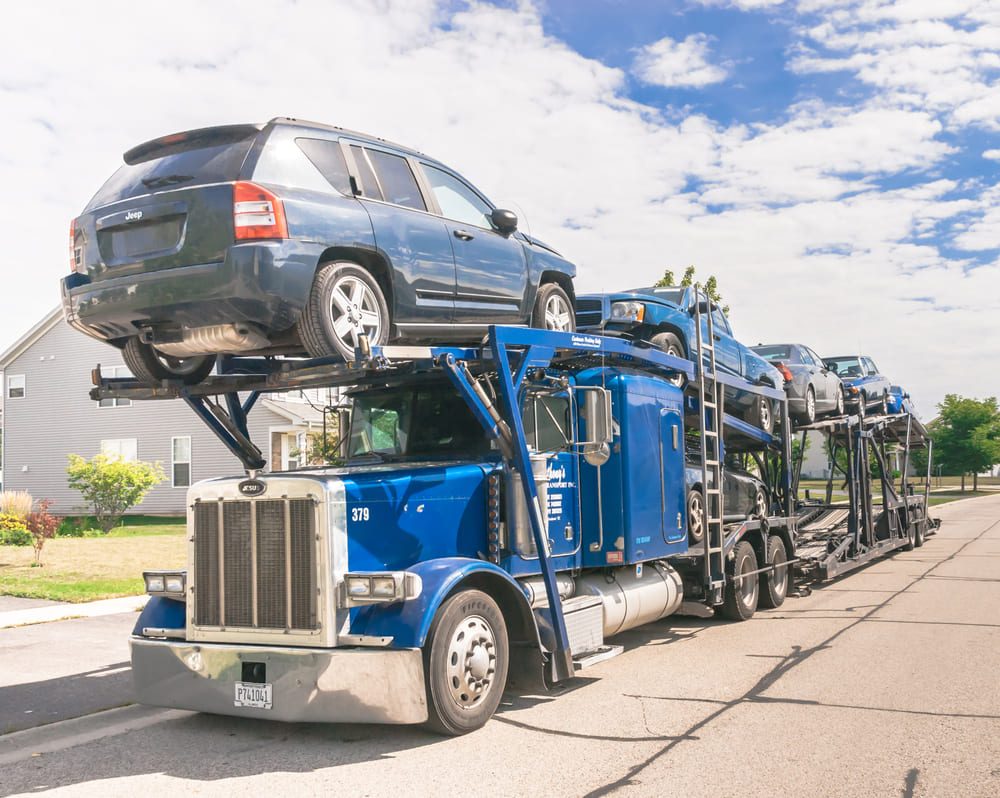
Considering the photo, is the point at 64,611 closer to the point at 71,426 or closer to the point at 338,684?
the point at 338,684

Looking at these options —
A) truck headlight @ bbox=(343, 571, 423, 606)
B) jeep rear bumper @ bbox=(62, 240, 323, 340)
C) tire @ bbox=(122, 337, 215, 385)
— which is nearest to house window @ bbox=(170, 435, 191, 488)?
tire @ bbox=(122, 337, 215, 385)

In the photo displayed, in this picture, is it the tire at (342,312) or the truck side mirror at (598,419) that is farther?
the truck side mirror at (598,419)

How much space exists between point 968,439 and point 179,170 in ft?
212

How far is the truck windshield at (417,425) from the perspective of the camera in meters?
7.21

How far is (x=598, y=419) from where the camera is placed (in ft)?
23.7

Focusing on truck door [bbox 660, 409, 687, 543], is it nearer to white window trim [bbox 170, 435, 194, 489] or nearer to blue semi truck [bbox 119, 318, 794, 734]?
blue semi truck [bbox 119, 318, 794, 734]

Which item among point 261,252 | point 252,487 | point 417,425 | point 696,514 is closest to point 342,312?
point 261,252

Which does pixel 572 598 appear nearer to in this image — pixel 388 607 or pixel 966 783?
pixel 388 607

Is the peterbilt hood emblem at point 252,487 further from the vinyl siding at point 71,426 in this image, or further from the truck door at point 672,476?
the vinyl siding at point 71,426

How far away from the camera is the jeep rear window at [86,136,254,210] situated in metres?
5.77

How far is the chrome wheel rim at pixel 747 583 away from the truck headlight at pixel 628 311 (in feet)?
9.54

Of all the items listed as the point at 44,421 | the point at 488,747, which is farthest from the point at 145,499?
the point at 488,747

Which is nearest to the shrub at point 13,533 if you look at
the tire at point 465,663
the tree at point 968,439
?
the tire at point 465,663

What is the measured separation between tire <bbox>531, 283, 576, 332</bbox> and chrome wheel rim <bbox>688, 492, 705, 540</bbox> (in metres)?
2.23
